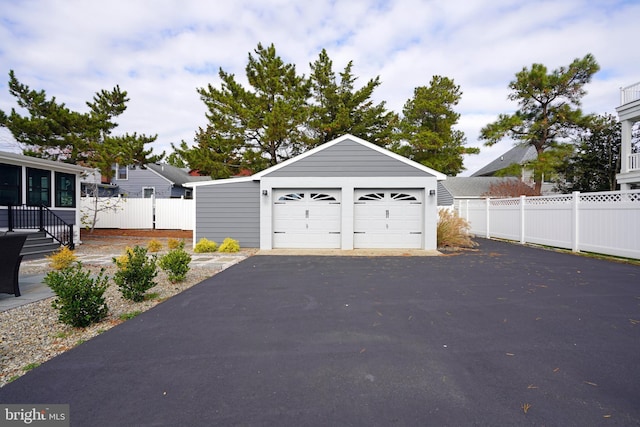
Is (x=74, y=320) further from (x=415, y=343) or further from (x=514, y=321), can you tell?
(x=514, y=321)

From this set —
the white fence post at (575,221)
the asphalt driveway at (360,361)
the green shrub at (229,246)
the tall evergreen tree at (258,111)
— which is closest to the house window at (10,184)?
the green shrub at (229,246)

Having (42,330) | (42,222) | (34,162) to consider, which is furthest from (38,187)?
(42,330)

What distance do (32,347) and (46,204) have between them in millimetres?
11100

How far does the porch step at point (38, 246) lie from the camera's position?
9.37 metres

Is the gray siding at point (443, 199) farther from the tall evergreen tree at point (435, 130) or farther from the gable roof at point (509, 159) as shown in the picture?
the gable roof at point (509, 159)

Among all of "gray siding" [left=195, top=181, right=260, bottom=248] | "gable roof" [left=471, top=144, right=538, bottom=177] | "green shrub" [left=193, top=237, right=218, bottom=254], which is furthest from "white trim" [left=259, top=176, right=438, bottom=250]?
"gable roof" [left=471, top=144, right=538, bottom=177]

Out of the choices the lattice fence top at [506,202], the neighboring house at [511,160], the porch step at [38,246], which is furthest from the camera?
the neighboring house at [511,160]

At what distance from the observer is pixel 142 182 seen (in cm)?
2448

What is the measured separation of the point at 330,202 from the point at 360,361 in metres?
8.46

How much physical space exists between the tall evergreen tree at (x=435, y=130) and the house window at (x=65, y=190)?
20092 mm

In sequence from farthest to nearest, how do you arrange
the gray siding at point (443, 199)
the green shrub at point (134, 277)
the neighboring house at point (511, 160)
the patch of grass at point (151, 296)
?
the neighboring house at point (511, 160) → the gray siding at point (443, 199) → the patch of grass at point (151, 296) → the green shrub at point (134, 277)

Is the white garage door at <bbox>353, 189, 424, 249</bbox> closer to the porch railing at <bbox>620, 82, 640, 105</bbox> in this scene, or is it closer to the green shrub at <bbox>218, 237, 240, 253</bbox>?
the green shrub at <bbox>218, 237, 240, 253</bbox>

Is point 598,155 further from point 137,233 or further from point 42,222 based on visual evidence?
point 42,222

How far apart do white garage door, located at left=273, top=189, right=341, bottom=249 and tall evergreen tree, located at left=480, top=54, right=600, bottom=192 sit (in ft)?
51.8
